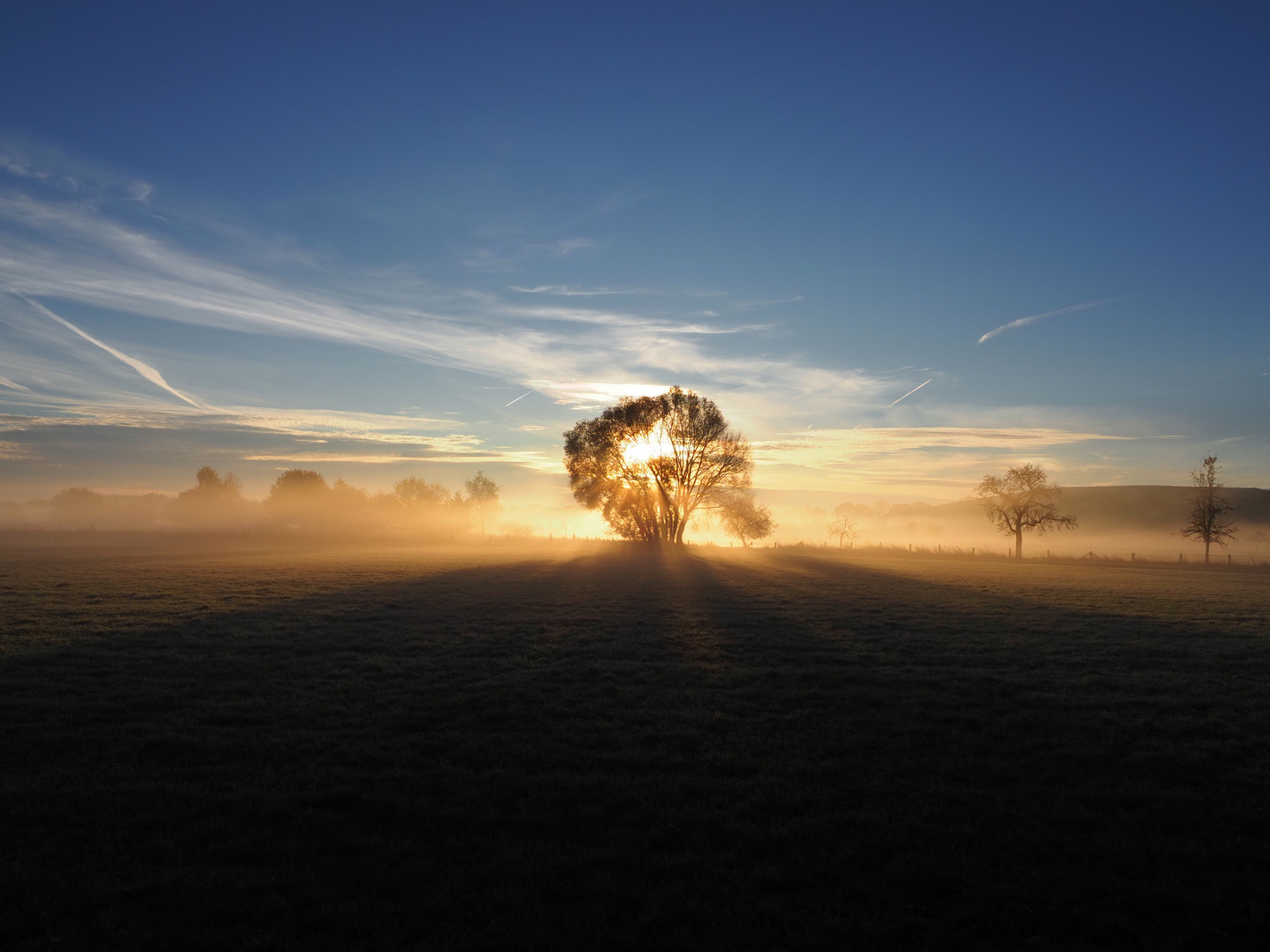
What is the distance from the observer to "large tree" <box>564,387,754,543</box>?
64.2 metres

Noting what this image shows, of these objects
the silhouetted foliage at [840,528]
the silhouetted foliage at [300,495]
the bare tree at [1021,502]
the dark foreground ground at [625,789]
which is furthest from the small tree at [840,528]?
the dark foreground ground at [625,789]

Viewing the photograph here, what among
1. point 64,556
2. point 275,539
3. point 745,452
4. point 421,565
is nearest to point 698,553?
point 745,452

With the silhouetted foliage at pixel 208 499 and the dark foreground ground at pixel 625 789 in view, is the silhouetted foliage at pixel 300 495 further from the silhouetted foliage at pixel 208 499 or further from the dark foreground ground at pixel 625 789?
the dark foreground ground at pixel 625 789

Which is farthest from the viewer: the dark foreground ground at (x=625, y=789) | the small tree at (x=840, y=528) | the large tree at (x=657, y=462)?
the small tree at (x=840, y=528)

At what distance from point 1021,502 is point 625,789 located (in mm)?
77272

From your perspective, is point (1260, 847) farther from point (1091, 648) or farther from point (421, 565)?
point (421, 565)

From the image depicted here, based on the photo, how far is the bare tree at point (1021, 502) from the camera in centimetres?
7381

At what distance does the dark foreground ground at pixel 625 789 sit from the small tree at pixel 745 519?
52.5 m

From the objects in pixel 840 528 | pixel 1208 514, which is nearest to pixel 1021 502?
pixel 1208 514

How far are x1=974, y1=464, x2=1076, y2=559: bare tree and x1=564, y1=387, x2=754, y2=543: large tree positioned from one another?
99.1 ft

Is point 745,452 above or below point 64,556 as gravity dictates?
above

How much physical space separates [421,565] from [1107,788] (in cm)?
3993

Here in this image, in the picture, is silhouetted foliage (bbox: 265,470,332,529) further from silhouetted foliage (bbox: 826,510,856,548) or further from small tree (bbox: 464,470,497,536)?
silhouetted foliage (bbox: 826,510,856,548)

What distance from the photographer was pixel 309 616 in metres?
21.8
